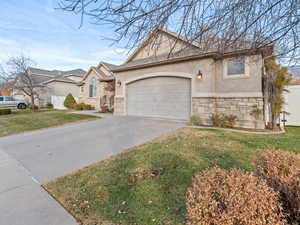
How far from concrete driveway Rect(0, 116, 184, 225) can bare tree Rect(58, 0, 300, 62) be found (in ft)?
9.56

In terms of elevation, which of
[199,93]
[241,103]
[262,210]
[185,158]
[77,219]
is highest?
[199,93]

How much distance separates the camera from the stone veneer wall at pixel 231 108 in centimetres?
789

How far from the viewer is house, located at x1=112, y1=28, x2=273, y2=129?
7957 mm

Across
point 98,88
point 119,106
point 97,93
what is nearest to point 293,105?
point 119,106

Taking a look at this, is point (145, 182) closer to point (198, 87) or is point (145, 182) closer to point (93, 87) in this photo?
point (198, 87)

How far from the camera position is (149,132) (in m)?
7.33

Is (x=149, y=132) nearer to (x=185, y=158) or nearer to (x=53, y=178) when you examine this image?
(x=185, y=158)

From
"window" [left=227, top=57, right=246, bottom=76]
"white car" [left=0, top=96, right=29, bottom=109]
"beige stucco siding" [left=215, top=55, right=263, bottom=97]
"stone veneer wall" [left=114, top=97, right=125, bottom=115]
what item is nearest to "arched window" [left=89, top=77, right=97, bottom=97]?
"stone veneer wall" [left=114, top=97, right=125, bottom=115]

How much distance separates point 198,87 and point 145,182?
7092 mm

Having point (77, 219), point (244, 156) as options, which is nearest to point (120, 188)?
point (77, 219)

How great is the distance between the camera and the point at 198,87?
8938 millimetres

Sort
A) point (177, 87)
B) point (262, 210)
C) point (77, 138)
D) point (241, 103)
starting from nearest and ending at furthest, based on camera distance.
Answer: point (262, 210) → point (77, 138) → point (241, 103) → point (177, 87)

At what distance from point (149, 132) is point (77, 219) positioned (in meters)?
5.25

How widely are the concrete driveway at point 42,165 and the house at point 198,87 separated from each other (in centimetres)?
321
